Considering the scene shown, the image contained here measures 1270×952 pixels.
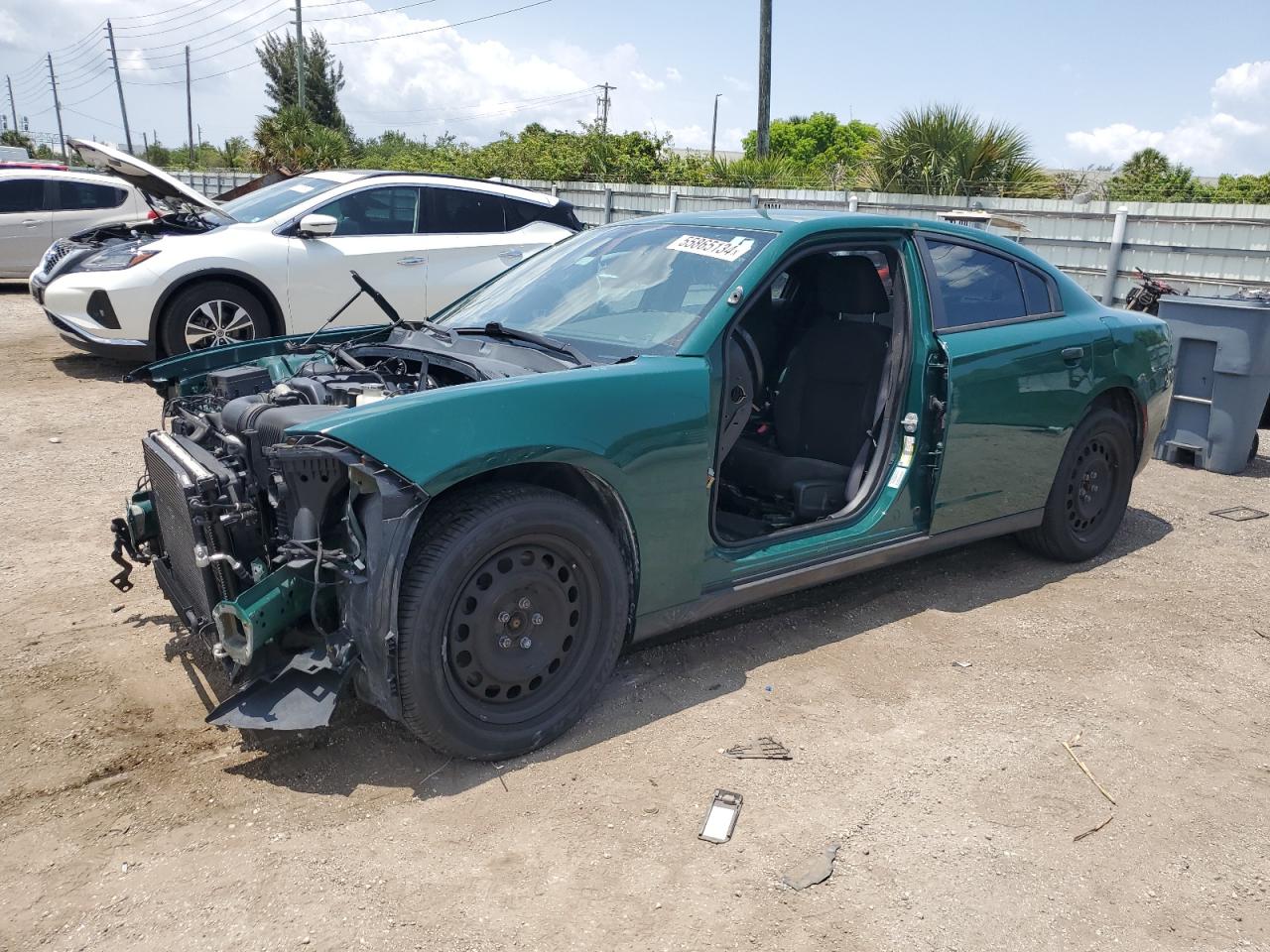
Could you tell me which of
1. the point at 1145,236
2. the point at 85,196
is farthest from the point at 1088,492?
the point at 85,196

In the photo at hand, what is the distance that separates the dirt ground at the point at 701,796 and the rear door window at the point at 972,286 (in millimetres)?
1350

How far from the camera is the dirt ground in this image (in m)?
2.54

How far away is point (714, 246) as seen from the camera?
391 centimetres

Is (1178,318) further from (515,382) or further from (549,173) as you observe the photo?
(549,173)

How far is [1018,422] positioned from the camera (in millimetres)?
4508

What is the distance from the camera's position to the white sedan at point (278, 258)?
26.2 ft

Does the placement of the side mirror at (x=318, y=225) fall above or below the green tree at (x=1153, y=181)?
below

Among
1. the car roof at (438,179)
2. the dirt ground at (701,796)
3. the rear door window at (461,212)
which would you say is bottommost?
the dirt ground at (701,796)

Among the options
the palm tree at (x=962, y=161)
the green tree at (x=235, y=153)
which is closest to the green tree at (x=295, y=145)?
the green tree at (x=235, y=153)

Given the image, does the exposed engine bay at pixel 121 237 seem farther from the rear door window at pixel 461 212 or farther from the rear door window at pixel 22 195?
the rear door window at pixel 22 195

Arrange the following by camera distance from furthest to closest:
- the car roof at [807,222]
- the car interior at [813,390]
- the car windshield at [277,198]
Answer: the car windshield at [277,198] → the car interior at [813,390] → the car roof at [807,222]

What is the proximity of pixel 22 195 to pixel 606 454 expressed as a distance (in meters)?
13.8

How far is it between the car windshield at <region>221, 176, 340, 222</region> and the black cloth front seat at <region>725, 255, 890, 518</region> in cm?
564

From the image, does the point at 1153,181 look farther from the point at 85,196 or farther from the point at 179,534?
the point at 179,534
